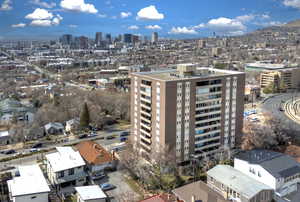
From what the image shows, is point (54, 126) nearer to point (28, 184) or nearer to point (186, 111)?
point (28, 184)

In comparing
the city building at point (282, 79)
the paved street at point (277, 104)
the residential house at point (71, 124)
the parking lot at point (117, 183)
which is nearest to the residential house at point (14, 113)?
the residential house at point (71, 124)

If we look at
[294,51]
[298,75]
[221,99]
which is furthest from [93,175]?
[294,51]

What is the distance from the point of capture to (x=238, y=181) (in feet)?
74.2

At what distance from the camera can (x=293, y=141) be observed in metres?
34.4

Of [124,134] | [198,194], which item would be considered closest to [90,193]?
[198,194]

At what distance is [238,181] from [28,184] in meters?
15.7

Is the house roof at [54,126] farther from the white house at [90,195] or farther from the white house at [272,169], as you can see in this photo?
the white house at [272,169]

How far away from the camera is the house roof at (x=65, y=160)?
24.2m

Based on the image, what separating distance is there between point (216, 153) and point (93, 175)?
12.1 meters

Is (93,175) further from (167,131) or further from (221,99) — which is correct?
(221,99)

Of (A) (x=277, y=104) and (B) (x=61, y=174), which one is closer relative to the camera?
(B) (x=61, y=174)

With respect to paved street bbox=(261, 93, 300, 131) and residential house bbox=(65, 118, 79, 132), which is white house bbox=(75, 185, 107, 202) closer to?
residential house bbox=(65, 118, 79, 132)

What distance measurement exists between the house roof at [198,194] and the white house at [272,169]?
452 centimetres

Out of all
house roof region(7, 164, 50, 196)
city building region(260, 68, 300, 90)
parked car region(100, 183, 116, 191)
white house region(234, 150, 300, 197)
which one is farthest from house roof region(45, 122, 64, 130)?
city building region(260, 68, 300, 90)
